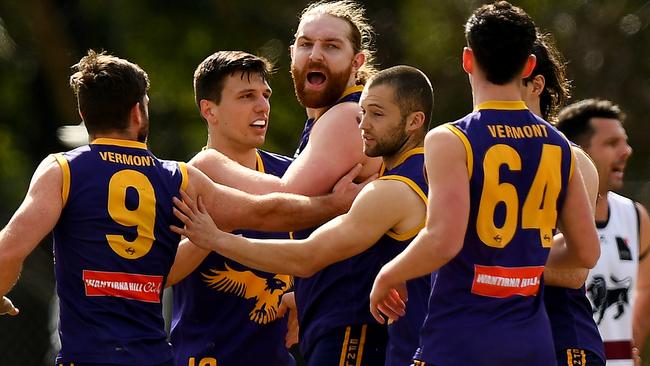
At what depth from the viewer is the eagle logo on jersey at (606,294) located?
8017 mm

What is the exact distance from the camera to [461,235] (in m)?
5.05

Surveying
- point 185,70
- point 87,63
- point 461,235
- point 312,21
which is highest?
point 185,70

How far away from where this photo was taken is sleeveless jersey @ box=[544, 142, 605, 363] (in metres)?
6.14

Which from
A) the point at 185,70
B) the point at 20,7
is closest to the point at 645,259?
the point at 185,70

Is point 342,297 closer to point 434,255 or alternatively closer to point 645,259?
point 434,255

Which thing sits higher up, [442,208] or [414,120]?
[414,120]

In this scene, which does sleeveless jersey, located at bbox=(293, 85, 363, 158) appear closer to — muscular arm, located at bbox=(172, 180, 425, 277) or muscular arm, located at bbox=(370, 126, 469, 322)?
muscular arm, located at bbox=(172, 180, 425, 277)

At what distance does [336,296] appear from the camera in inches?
252

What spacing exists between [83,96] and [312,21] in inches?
64.1

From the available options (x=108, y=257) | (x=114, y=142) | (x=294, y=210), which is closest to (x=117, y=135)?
(x=114, y=142)

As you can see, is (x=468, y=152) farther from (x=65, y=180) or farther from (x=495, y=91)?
(x=65, y=180)

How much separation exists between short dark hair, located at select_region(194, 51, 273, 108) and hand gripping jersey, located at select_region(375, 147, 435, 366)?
1.52 metres

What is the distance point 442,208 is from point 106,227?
1.57 metres

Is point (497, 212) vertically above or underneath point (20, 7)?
underneath
